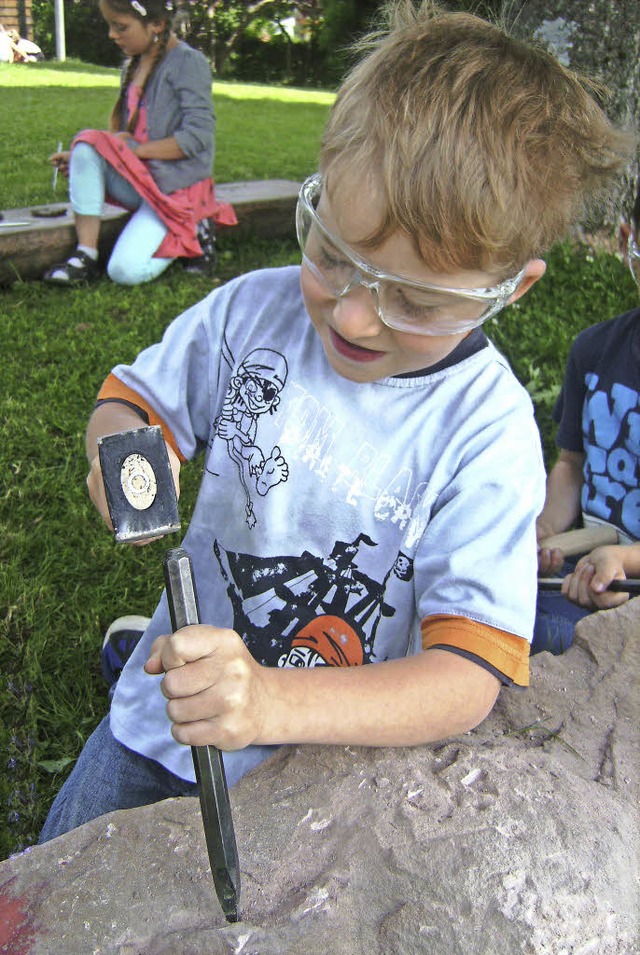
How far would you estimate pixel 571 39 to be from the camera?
220 inches

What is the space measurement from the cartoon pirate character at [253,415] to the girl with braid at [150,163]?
398 cm

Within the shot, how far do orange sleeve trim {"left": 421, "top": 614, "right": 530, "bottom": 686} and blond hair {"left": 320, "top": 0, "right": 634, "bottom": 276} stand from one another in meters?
0.55

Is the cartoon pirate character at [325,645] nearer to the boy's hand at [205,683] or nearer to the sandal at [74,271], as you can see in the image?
the boy's hand at [205,683]

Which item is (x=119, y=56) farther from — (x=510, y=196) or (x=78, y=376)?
(x=510, y=196)

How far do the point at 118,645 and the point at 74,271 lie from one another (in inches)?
137

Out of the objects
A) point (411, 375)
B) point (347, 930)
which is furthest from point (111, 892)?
point (411, 375)

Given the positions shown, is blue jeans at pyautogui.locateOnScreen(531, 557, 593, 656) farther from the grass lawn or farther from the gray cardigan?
the gray cardigan

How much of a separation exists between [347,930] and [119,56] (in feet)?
19.0

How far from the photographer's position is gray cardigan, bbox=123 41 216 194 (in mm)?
5664

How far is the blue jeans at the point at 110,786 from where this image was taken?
189 cm

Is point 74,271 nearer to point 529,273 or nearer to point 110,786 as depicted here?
point 110,786

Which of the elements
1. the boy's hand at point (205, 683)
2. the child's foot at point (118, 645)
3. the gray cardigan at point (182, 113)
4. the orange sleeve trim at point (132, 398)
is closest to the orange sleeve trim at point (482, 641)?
the boy's hand at point (205, 683)

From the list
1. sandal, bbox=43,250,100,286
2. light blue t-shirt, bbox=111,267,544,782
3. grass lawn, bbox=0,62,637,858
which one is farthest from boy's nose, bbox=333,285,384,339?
sandal, bbox=43,250,100,286

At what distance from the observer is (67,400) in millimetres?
4004
